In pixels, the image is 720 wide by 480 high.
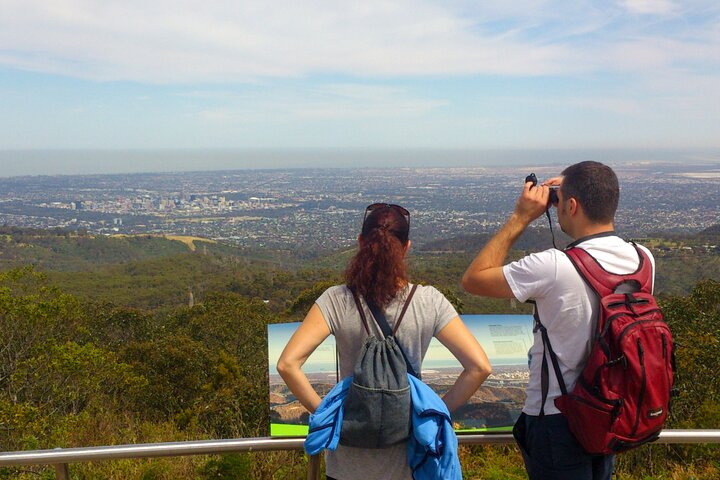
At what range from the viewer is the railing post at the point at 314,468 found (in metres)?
A: 1.86

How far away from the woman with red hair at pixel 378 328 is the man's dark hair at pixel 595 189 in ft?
1.50

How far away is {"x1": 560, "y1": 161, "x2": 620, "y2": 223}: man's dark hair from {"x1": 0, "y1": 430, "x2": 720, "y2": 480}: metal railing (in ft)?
2.28

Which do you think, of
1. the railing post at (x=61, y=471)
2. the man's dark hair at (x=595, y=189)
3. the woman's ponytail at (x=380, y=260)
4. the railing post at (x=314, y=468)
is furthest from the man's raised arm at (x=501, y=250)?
the railing post at (x=61, y=471)

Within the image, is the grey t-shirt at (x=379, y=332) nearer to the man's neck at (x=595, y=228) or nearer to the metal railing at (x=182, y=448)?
the metal railing at (x=182, y=448)

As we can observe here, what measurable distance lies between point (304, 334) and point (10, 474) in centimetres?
283

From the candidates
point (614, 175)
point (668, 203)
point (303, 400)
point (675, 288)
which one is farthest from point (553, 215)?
point (668, 203)

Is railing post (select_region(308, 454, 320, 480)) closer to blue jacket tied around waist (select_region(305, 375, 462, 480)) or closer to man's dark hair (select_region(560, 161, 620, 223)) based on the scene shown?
blue jacket tied around waist (select_region(305, 375, 462, 480))

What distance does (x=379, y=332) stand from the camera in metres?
1.57

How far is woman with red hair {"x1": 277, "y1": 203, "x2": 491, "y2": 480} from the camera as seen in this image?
1.56 meters

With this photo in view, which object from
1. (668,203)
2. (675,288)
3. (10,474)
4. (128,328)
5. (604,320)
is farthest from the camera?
(668,203)

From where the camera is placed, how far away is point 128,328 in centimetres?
1933

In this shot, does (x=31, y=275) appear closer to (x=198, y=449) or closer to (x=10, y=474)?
(x=10, y=474)

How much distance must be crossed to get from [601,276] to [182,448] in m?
1.27

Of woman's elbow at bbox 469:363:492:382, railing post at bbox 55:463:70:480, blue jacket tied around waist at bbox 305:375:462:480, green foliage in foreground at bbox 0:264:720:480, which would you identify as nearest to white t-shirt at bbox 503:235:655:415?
woman's elbow at bbox 469:363:492:382
